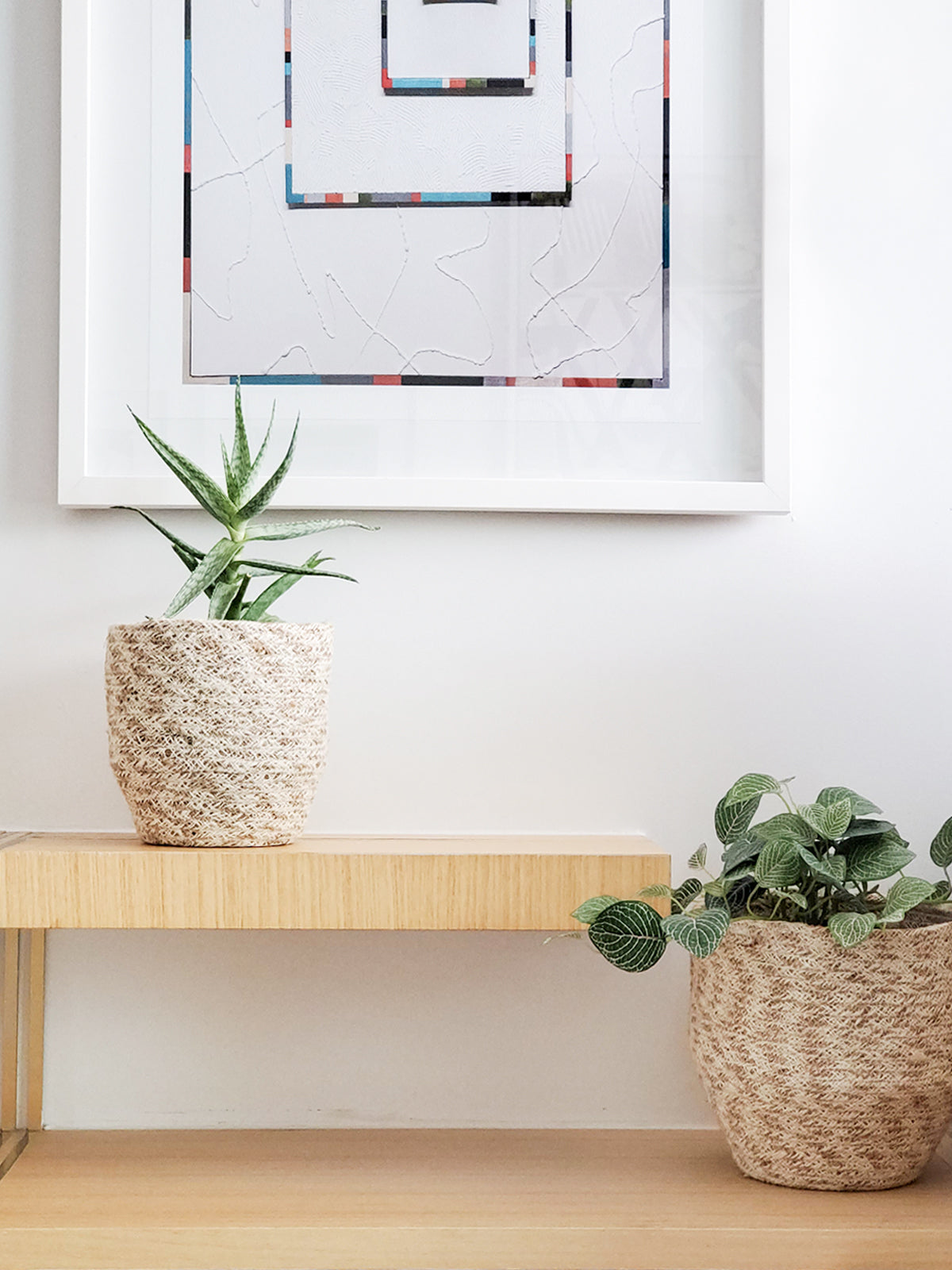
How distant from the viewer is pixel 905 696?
39.8 inches

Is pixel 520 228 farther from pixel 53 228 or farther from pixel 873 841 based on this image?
pixel 873 841

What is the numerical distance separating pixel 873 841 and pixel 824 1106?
181 mm

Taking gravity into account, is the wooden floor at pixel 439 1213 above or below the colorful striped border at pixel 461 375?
below

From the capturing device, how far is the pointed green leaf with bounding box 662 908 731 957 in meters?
0.74

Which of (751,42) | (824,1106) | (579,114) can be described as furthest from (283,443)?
(824,1106)

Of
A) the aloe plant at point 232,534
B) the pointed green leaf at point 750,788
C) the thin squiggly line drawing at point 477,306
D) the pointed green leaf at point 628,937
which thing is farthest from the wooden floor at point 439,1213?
the thin squiggly line drawing at point 477,306

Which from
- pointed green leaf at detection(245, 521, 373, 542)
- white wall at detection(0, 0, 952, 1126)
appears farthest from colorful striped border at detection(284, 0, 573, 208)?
pointed green leaf at detection(245, 521, 373, 542)

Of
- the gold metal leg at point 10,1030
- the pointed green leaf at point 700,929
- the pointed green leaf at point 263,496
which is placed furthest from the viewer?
the gold metal leg at point 10,1030

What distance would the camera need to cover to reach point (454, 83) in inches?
39.1

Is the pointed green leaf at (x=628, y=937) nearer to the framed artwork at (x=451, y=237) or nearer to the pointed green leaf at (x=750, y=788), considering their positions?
the pointed green leaf at (x=750, y=788)

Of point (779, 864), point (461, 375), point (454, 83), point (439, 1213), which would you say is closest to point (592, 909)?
A: point (779, 864)

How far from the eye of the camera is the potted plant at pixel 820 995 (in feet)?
2.53

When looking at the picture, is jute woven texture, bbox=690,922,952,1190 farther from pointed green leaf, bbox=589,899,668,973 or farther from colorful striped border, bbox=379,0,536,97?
colorful striped border, bbox=379,0,536,97

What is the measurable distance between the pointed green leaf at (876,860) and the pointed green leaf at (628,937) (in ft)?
0.47
